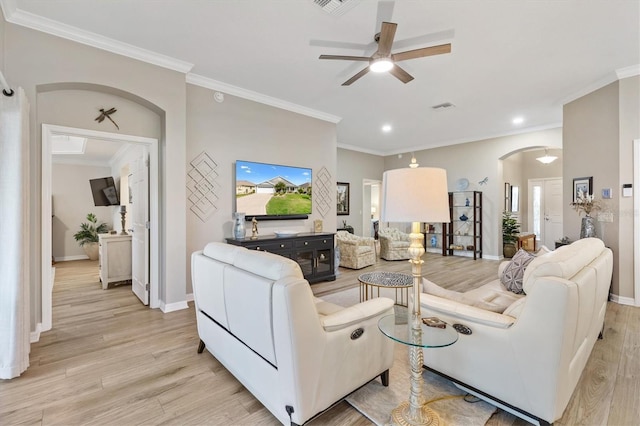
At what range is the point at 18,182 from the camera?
2.17 metres

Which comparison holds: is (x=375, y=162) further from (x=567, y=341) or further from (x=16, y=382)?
(x=16, y=382)

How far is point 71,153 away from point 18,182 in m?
5.85

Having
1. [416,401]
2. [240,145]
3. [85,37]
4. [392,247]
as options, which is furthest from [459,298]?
[392,247]

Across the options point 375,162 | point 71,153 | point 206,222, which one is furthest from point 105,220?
point 375,162

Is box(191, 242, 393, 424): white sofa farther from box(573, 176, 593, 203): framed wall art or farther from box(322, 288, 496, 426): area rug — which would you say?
box(573, 176, 593, 203): framed wall art

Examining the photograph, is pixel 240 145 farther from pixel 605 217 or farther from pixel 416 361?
pixel 605 217

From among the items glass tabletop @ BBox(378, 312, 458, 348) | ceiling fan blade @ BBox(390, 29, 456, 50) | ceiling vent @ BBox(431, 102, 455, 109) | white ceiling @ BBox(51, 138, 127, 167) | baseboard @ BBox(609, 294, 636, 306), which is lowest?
baseboard @ BBox(609, 294, 636, 306)

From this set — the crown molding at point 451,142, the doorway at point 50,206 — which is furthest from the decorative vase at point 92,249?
the crown molding at point 451,142

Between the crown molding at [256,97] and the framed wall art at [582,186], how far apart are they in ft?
13.0

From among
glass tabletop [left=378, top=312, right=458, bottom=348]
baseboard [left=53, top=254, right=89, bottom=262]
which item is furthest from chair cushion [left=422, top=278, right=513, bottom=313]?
baseboard [left=53, top=254, right=89, bottom=262]

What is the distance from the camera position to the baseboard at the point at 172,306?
3.44 m

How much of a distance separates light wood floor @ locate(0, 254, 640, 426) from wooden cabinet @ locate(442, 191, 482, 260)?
380 centimetres

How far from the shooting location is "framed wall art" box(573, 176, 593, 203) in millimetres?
4137

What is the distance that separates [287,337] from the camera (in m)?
1.40
